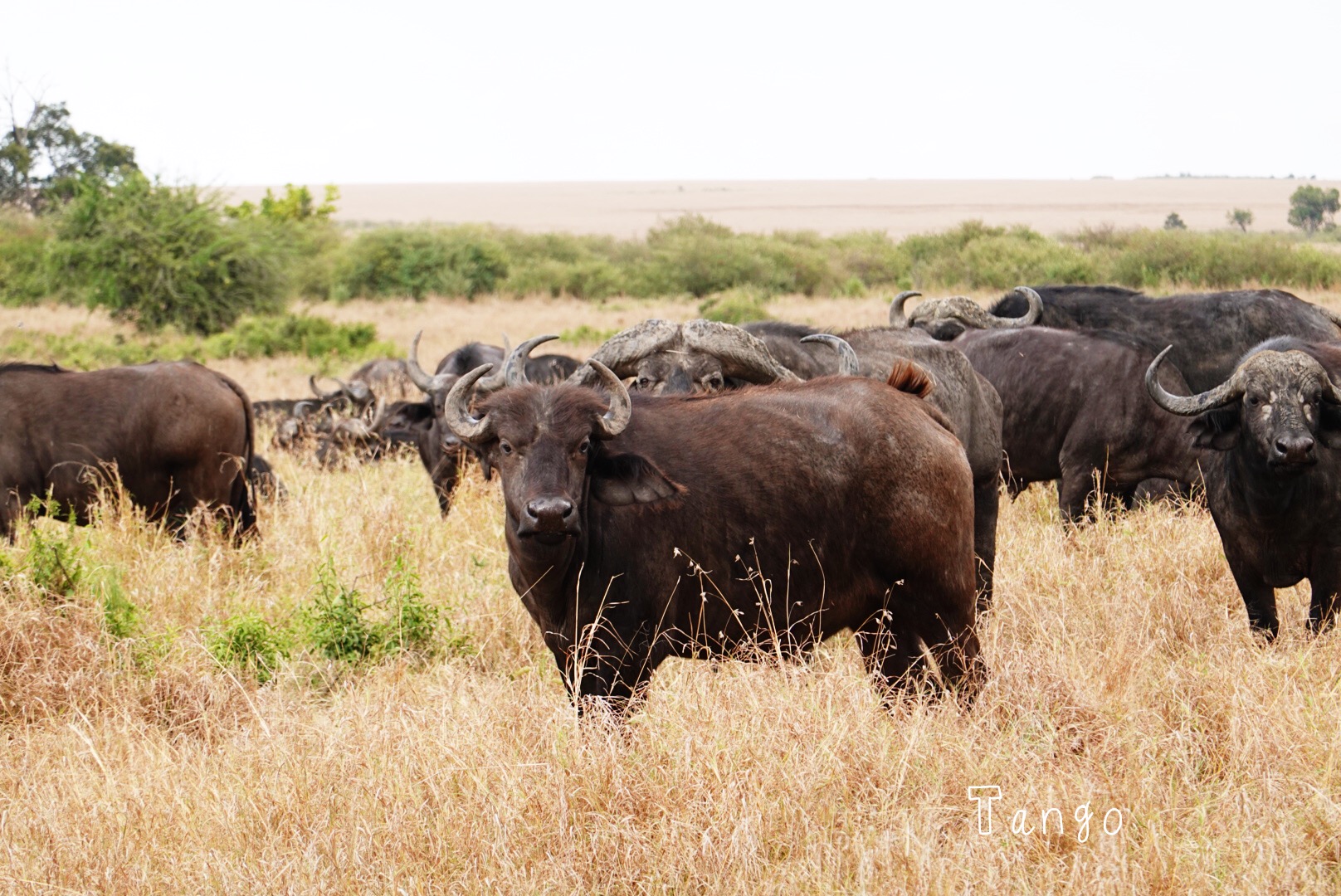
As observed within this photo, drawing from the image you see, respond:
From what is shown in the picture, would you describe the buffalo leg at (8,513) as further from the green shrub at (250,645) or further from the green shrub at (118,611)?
the green shrub at (250,645)

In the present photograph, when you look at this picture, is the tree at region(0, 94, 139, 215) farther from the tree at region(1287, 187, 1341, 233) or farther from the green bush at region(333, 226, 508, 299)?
the tree at region(1287, 187, 1341, 233)

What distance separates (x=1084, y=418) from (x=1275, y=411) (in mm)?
2759

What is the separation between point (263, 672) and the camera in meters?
5.73

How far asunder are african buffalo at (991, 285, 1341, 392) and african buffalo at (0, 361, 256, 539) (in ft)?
19.7

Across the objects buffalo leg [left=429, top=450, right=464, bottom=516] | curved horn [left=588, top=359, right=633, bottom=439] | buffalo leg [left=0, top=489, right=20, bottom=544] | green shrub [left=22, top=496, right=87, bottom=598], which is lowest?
buffalo leg [left=429, top=450, right=464, bottom=516]

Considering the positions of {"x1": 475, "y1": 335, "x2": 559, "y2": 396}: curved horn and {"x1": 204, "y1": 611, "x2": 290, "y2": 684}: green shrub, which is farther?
{"x1": 204, "y1": 611, "x2": 290, "y2": 684}: green shrub

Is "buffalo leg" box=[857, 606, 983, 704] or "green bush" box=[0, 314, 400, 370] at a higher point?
"buffalo leg" box=[857, 606, 983, 704]

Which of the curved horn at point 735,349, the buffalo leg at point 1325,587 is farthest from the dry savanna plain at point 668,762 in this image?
the curved horn at point 735,349

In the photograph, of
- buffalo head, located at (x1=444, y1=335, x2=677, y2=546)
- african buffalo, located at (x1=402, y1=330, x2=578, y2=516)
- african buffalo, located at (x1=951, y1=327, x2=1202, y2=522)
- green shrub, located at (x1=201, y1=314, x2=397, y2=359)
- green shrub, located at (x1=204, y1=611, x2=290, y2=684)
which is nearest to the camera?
buffalo head, located at (x1=444, y1=335, x2=677, y2=546)

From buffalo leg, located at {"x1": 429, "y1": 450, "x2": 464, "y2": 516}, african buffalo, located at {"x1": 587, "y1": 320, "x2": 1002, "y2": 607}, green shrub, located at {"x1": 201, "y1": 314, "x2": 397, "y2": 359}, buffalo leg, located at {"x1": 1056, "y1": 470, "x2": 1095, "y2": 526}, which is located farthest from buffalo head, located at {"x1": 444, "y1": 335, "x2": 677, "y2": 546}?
green shrub, located at {"x1": 201, "y1": 314, "x2": 397, "y2": 359}

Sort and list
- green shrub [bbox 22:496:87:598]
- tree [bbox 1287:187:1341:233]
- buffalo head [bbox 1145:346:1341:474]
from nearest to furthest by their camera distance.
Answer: buffalo head [bbox 1145:346:1341:474] < green shrub [bbox 22:496:87:598] < tree [bbox 1287:187:1341:233]

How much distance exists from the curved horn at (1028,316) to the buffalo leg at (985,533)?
11.0 feet

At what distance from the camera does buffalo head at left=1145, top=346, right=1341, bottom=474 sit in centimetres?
523

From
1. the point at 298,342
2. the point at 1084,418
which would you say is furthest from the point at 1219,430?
the point at 298,342
